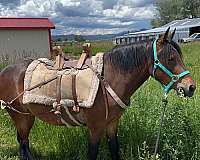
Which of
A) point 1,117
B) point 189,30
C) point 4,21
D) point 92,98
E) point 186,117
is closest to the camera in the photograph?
point 92,98

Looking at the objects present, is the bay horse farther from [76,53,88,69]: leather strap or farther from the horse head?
[76,53,88,69]: leather strap

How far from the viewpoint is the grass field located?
4.05 m

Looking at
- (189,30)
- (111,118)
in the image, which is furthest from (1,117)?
(189,30)

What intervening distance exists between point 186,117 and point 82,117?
131 centimetres

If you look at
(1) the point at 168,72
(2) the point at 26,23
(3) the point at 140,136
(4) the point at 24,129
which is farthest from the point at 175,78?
(2) the point at 26,23

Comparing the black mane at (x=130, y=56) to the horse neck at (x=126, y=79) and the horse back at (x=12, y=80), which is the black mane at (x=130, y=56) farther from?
the horse back at (x=12, y=80)

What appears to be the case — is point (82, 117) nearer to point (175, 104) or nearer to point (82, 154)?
point (82, 154)

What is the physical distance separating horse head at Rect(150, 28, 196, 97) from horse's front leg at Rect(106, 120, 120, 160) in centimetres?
89

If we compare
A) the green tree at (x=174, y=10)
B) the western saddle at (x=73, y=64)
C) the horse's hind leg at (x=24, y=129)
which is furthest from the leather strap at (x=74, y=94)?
the green tree at (x=174, y=10)

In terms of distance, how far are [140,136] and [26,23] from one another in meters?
19.4

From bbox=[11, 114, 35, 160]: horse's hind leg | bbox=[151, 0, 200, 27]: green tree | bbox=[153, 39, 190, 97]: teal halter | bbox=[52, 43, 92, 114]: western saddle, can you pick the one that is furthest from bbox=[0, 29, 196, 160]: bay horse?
bbox=[151, 0, 200, 27]: green tree

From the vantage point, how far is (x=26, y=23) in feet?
73.8

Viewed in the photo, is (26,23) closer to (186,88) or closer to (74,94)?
(74,94)

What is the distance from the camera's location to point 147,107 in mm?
4723
